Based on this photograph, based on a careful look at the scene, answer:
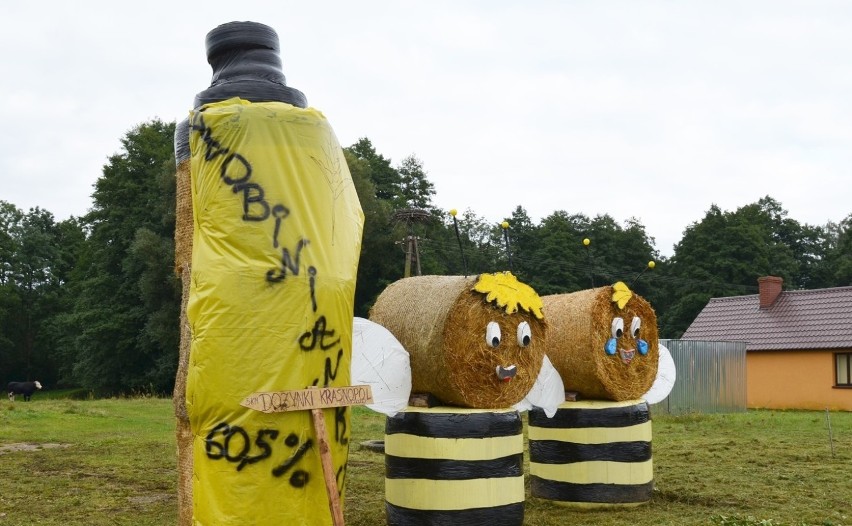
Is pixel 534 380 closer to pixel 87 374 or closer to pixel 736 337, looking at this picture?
pixel 736 337

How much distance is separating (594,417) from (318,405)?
4.63 meters

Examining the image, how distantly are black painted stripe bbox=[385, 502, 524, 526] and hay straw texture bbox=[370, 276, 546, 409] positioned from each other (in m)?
0.86

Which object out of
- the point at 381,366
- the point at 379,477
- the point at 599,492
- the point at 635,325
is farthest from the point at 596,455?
the point at 379,477

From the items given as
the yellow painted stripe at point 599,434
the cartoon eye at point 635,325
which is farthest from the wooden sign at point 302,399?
the cartoon eye at point 635,325

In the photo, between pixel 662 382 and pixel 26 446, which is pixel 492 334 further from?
pixel 26 446

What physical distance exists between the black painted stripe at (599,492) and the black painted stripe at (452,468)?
1.69 metres

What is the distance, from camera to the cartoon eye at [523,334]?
796 cm

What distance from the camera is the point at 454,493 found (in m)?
7.06

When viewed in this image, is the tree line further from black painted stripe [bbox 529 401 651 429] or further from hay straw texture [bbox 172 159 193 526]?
hay straw texture [bbox 172 159 193 526]

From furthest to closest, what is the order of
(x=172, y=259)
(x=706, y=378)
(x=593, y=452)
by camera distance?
(x=172, y=259) → (x=706, y=378) → (x=593, y=452)

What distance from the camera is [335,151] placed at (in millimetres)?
5398

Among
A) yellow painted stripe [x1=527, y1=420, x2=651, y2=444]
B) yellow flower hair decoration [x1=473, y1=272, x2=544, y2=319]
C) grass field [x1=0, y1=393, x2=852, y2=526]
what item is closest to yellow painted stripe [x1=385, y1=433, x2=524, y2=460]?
grass field [x1=0, y1=393, x2=852, y2=526]

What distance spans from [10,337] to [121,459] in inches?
1827

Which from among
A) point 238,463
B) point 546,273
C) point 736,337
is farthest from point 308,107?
point 546,273
